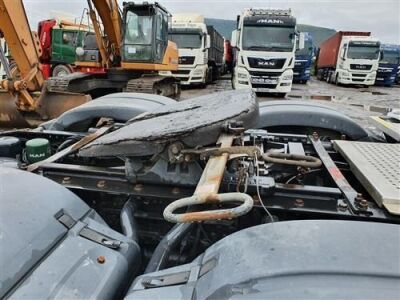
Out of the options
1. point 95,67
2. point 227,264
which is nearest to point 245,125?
point 227,264

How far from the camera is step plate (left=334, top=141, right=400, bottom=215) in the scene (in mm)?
1300

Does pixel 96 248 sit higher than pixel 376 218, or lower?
lower

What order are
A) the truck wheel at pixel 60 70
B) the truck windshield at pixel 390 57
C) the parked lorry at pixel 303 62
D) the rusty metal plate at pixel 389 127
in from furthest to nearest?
the truck windshield at pixel 390 57
the parked lorry at pixel 303 62
the truck wheel at pixel 60 70
the rusty metal plate at pixel 389 127

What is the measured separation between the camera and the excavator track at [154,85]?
347 inches

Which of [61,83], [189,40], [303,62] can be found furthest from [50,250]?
[303,62]

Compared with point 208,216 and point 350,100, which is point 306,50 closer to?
point 350,100

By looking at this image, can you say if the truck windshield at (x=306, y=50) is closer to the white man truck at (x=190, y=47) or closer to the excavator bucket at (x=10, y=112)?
the white man truck at (x=190, y=47)

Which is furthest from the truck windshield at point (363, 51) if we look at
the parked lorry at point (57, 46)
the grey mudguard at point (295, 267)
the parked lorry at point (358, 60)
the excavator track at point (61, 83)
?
the grey mudguard at point (295, 267)

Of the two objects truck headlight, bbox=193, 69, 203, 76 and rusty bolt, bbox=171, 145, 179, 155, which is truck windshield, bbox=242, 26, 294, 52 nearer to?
truck headlight, bbox=193, 69, 203, 76

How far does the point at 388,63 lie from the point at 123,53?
69.0 ft

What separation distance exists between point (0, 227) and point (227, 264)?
0.66 m

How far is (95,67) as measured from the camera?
34.3ft

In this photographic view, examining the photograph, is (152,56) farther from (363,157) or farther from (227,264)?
(227,264)

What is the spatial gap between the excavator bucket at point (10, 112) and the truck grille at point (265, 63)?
8.68m
